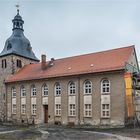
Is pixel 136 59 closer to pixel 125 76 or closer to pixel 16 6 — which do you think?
pixel 125 76

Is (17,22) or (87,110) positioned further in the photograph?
(17,22)

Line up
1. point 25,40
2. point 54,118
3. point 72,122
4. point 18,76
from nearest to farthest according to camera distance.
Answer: point 72,122
point 54,118
point 18,76
point 25,40

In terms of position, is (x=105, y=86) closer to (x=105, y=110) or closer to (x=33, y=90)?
(x=105, y=110)

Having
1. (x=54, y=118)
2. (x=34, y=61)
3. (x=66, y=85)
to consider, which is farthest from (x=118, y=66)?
(x=34, y=61)

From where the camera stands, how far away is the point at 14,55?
1587 inches

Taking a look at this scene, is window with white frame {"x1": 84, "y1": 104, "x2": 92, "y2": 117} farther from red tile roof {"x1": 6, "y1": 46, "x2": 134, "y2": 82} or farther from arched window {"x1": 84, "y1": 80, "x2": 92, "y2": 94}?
red tile roof {"x1": 6, "y1": 46, "x2": 134, "y2": 82}

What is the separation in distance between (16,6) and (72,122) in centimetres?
2487

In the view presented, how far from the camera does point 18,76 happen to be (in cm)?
3822

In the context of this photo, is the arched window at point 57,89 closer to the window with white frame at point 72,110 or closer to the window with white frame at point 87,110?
the window with white frame at point 72,110

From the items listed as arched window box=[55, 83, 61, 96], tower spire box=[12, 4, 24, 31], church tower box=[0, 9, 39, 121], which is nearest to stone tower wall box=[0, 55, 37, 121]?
church tower box=[0, 9, 39, 121]

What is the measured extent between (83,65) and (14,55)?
13.9m

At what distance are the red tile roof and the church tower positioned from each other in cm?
224

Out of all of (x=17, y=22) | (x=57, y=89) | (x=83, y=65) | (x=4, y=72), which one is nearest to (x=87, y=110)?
(x=57, y=89)

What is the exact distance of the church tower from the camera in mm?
39938
